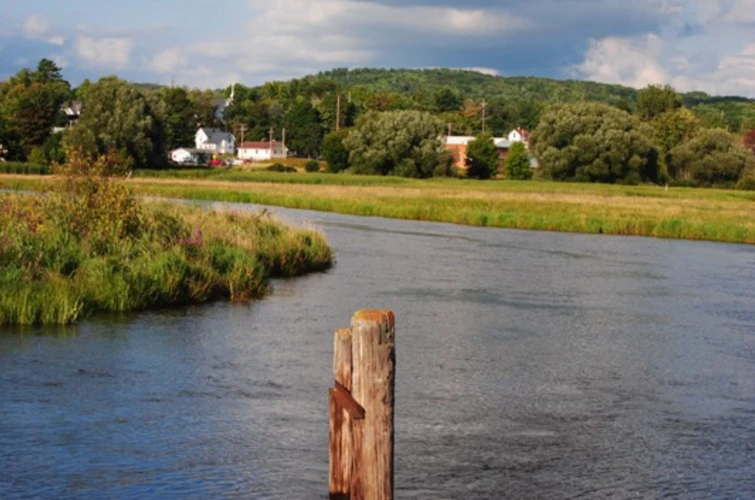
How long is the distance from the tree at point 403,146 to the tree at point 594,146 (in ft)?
31.0

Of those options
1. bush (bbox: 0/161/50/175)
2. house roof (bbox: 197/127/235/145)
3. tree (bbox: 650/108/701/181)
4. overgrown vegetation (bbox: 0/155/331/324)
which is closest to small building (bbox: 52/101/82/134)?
bush (bbox: 0/161/50/175)

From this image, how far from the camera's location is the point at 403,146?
317 ft

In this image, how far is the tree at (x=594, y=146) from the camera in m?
92.1

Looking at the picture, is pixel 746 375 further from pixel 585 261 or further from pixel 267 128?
pixel 267 128

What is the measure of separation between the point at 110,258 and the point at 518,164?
8812cm

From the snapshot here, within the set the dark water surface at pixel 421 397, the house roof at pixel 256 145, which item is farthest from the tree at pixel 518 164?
the dark water surface at pixel 421 397

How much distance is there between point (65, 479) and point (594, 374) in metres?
9.76

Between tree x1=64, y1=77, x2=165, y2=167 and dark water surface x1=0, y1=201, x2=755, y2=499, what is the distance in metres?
62.7

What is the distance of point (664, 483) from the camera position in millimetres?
12500

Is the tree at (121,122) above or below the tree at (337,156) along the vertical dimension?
above

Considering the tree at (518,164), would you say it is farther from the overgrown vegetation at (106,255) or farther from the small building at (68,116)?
the overgrown vegetation at (106,255)

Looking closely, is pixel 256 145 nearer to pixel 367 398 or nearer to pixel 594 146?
pixel 594 146

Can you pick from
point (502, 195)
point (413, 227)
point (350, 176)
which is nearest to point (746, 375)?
point (413, 227)

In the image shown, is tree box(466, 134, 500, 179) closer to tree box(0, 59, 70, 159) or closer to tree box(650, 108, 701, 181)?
tree box(650, 108, 701, 181)
